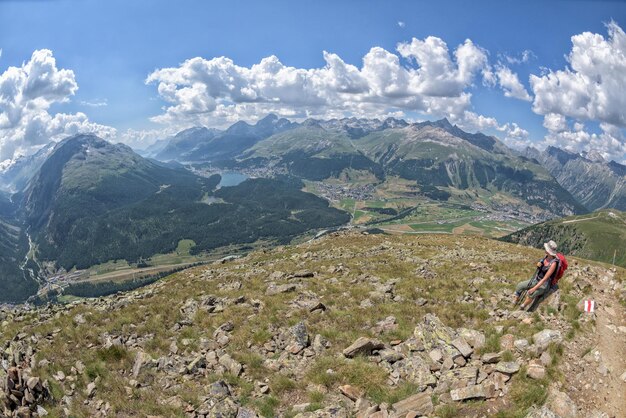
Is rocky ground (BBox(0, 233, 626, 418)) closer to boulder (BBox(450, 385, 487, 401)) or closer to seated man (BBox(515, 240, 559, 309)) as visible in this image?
boulder (BBox(450, 385, 487, 401))

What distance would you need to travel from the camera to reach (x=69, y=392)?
16.6m

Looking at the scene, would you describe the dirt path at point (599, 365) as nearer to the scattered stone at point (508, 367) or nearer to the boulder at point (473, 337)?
the scattered stone at point (508, 367)

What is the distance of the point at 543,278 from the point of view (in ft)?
63.0

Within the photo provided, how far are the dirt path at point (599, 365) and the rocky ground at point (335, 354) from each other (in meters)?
0.05

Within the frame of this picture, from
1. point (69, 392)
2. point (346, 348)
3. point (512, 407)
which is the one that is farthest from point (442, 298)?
point (69, 392)

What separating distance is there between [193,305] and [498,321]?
20.7 m

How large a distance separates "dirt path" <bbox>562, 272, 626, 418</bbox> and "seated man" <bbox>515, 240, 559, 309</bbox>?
2.31 metres

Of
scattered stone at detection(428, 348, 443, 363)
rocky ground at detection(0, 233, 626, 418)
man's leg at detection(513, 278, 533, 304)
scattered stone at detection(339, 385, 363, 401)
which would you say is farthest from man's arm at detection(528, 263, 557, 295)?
scattered stone at detection(339, 385, 363, 401)

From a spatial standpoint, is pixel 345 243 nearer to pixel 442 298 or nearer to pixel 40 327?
pixel 442 298

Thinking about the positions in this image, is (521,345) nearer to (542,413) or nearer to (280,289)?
(542,413)

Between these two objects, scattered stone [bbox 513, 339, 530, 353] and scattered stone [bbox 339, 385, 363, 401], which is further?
scattered stone [bbox 513, 339, 530, 353]

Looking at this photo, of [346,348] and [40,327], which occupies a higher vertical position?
[40,327]

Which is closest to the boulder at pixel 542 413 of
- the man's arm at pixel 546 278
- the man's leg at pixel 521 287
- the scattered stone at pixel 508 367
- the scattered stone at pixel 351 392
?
the scattered stone at pixel 508 367

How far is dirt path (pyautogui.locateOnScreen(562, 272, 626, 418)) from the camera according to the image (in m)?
12.7
